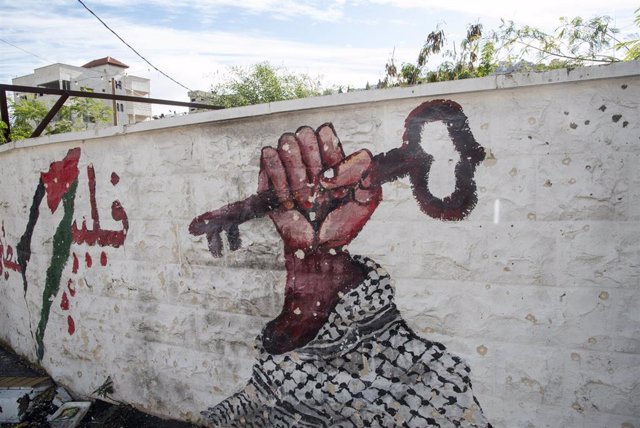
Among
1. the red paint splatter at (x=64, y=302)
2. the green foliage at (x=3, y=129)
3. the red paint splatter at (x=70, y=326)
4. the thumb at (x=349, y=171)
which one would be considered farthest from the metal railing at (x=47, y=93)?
the thumb at (x=349, y=171)

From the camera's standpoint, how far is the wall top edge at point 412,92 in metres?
1.89

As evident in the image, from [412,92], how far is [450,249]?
0.87 metres

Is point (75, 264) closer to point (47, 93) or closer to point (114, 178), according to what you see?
point (114, 178)

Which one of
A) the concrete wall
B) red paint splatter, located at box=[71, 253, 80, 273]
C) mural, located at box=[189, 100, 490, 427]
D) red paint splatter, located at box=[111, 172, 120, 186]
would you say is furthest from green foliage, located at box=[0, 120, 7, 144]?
mural, located at box=[189, 100, 490, 427]

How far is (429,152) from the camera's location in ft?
7.36

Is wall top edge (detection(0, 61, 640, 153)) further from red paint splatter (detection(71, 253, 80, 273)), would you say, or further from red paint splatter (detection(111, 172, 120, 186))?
red paint splatter (detection(71, 253, 80, 273))

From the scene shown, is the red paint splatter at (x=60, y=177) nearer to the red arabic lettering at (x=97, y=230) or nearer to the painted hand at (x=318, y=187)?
the red arabic lettering at (x=97, y=230)

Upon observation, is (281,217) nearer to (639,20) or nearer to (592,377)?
(592,377)

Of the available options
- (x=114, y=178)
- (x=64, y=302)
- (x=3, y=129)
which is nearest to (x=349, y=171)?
(x=114, y=178)

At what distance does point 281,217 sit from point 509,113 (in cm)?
143

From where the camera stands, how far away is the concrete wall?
195 cm

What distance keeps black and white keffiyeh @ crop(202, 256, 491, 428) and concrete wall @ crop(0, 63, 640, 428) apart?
95mm

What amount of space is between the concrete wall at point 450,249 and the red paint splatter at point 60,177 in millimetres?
198

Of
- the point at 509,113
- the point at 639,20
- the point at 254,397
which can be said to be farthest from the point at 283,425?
the point at 639,20
